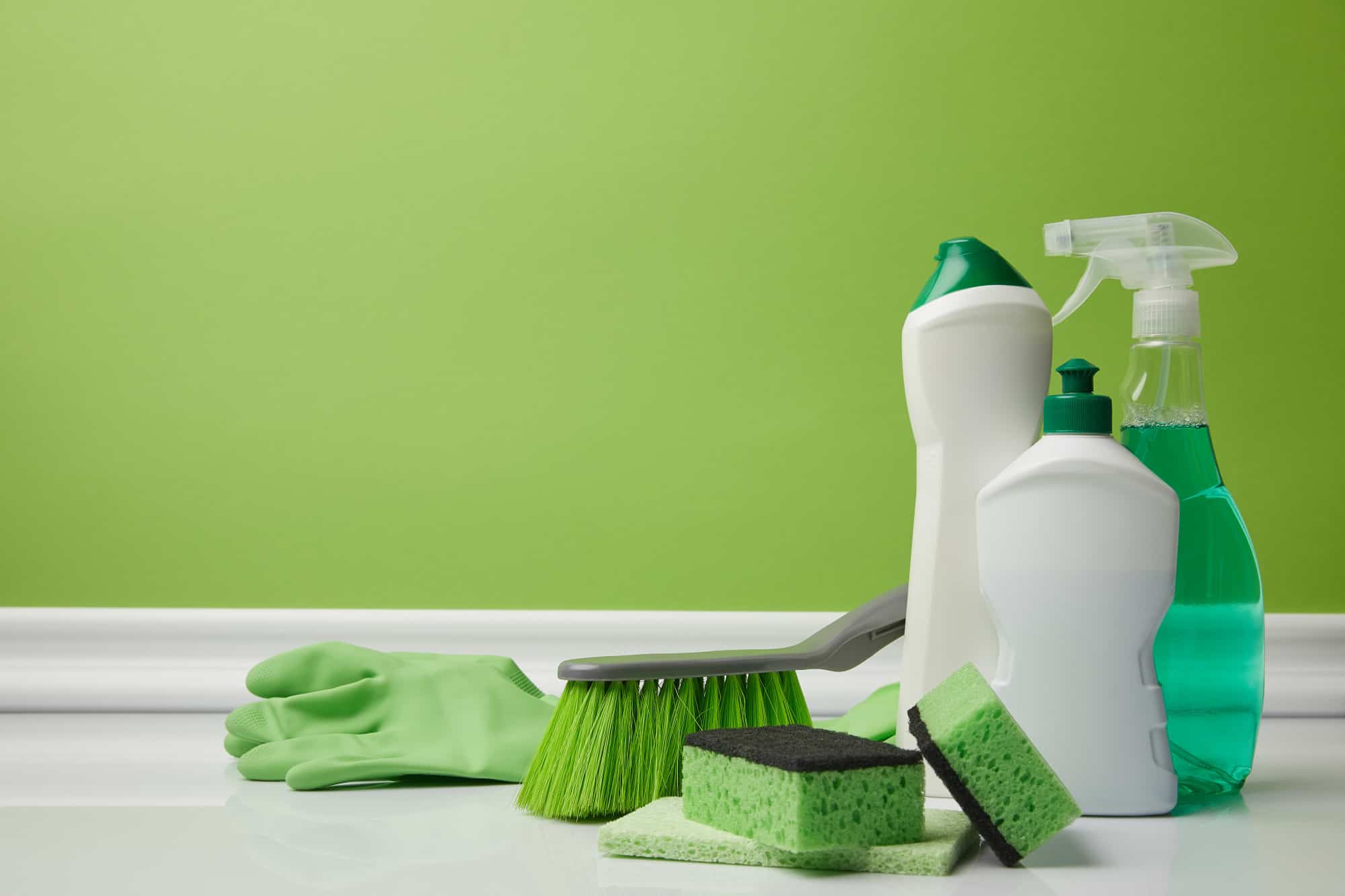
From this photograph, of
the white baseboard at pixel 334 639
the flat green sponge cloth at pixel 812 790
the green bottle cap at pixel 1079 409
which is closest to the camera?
the flat green sponge cloth at pixel 812 790

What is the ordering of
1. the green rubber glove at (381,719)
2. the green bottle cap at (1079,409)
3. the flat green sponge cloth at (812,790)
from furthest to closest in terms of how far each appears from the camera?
the green rubber glove at (381,719) < the green bottle cap at (1079,409) < the flat green sponge cloth at (812,790)

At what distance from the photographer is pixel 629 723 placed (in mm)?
638

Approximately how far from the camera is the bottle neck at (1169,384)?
0.67m

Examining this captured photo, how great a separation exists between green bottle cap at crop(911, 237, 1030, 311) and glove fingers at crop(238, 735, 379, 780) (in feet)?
1.41

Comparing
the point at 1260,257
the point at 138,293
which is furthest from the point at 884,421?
the point at 138,293

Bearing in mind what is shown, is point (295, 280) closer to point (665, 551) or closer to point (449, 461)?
point (449, 461)

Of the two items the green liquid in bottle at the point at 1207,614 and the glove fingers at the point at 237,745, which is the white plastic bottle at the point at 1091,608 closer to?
the green liquid in bottle at the point at 1207,614

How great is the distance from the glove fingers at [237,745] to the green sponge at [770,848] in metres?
0.34

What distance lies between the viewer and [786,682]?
69 centimetres

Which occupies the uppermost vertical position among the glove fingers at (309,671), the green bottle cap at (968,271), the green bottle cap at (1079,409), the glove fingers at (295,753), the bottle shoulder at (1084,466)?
the green bottle cap at (968,271)

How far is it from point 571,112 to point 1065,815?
2.54 ft

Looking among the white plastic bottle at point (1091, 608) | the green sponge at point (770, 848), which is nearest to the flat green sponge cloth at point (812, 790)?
the green sponge at point (770, 848)

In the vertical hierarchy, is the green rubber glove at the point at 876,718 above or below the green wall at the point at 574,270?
below

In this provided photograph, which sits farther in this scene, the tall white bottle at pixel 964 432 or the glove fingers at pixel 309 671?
the glove fingers at pixel 309 671
